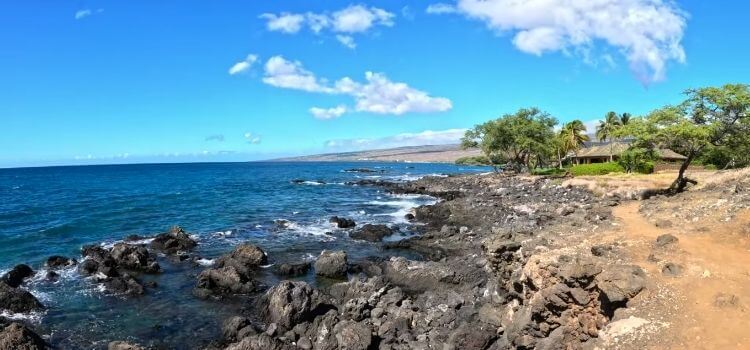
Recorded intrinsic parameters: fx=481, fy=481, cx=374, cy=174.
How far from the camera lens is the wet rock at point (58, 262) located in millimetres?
29750

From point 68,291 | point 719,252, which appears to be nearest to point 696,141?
point 719,252

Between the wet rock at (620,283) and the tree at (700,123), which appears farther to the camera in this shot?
the tree at (700,123)

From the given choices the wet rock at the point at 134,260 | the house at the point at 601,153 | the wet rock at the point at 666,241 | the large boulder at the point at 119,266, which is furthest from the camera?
the house at the point at 601,153

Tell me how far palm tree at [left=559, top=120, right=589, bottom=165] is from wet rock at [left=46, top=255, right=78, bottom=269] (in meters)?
83.8

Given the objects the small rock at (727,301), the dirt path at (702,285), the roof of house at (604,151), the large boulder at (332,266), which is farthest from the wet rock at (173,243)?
the roof of house at (604,151)

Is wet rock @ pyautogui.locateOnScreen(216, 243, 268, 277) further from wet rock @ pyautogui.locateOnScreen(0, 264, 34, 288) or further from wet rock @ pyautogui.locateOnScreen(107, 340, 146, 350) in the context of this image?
wet rock @ pyautogui.locateOnScreen(0, 264, 34, 288)

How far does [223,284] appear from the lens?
24438 millimetres

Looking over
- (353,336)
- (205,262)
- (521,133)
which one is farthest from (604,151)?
(353,336)

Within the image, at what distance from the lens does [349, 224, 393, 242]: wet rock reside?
3716 cm

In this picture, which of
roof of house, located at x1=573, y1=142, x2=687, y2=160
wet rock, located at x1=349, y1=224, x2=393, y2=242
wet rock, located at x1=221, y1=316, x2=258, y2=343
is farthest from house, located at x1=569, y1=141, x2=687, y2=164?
wet rock, located at x1=221, y1=316, x2=258, y2=343

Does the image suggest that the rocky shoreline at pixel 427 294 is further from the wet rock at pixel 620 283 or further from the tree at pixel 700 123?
the tree at pixel 700 123

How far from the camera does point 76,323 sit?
20688 mm

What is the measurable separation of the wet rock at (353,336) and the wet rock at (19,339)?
1072 centimetres

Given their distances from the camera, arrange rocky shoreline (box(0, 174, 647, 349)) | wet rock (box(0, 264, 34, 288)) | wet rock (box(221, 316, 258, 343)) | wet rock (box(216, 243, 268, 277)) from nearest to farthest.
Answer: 1. rocky shoreline (box(0, 174, 647, 349))
2. wet rock (box(221, 316, 258, 343))
3. wet rock (box(0, 264, 34, 288))
4. wet rock (box(216, 243, 268, 277))
